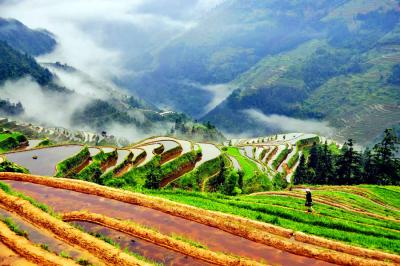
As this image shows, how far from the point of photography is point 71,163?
6681 cm

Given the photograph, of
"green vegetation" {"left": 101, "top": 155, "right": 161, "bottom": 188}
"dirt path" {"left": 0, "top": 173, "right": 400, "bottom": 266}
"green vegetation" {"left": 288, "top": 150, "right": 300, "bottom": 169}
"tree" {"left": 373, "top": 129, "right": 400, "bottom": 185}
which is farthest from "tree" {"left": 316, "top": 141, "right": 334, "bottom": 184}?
"dirt path" {"left": 0, "top": 173, "right": 400, "bottom": 266}

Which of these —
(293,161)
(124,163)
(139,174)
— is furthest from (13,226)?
(293,161)

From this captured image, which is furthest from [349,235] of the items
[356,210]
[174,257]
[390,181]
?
[390,181]

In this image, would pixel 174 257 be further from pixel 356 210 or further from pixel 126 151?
pixel 126 151

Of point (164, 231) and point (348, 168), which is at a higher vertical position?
point (348, 168)

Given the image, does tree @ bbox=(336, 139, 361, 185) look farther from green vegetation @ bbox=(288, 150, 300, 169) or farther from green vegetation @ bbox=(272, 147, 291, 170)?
green vegetation @ bbox=(288, 150, 300, 169)

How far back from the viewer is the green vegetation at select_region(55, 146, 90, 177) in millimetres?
61700

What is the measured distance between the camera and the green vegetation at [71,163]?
61.7 meters

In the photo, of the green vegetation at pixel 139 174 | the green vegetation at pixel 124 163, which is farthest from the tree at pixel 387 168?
the green vegetation at pixel 124 163

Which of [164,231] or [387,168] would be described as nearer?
[164,231]

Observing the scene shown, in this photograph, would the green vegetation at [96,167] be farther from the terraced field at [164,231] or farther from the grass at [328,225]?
the grass at [328,225]

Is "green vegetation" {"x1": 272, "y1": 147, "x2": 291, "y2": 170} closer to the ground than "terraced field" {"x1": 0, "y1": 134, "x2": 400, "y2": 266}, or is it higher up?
higher up

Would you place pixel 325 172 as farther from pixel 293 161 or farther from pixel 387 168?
pixel 293 161

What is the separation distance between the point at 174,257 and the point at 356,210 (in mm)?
29883
